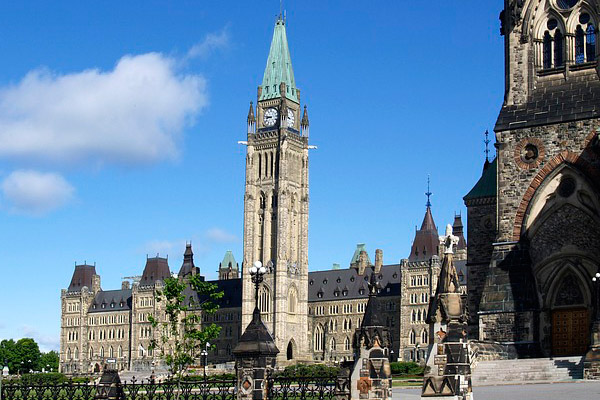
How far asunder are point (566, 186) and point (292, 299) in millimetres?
97852

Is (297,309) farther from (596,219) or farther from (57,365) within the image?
(596,219)

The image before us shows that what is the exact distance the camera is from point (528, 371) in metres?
36.8

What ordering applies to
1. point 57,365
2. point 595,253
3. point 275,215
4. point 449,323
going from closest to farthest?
point 449,323 → point 595,253 → point 275,215 → point 57,365

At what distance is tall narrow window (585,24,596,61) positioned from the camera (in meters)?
45.0

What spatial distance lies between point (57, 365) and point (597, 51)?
15691cm

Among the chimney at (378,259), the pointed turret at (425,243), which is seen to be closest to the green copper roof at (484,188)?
the pointed turret at (425,243)

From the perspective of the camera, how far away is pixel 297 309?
141 metres

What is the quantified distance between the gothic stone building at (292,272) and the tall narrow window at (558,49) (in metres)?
80.1

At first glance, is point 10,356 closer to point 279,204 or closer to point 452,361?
point 279,204

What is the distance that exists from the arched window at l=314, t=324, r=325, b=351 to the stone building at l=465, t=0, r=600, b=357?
353 feet

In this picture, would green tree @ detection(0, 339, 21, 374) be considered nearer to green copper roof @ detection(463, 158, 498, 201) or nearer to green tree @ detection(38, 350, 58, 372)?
green tree @ detection(38, 350, 58, 372)

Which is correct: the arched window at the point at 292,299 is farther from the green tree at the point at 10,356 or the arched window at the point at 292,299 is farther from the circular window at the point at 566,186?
the circular window at the point at 566,186

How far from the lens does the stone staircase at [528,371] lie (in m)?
35.8

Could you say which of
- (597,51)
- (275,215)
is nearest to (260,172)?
(275,215)
